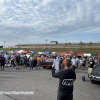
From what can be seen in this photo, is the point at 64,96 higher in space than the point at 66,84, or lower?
lower

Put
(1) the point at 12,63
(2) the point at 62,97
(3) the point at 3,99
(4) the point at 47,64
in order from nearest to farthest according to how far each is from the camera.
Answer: (2) the point at 62,97
(3) the point at 3,99
(4) the point at 47,64
(1) the point at 12,63

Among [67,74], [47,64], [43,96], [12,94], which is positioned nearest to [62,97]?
[67,74]

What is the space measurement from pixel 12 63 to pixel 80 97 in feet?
40.5

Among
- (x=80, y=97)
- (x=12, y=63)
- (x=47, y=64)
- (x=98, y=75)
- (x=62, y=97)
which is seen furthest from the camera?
(x=12, y=63)

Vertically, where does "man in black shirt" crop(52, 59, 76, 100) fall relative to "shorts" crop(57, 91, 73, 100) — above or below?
above

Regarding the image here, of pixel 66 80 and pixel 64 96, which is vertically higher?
pixel 66 80

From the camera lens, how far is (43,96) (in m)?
5.12

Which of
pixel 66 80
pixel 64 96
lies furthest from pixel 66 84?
pixel 64 96

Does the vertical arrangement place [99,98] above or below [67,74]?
below

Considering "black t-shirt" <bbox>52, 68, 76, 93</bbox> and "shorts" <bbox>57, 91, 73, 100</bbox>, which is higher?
"black t-shirt" <bbox>52, 68, 76, 93</bbox>

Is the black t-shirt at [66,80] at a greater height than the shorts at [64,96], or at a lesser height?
greater

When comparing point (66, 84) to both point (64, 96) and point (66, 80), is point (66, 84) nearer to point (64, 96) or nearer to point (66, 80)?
point (66, 80)

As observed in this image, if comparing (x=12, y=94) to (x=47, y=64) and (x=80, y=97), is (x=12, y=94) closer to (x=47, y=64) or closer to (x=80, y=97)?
(x=80, y=97)

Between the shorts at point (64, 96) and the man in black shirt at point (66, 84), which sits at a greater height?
the man in black shirt at point (66, 84)
